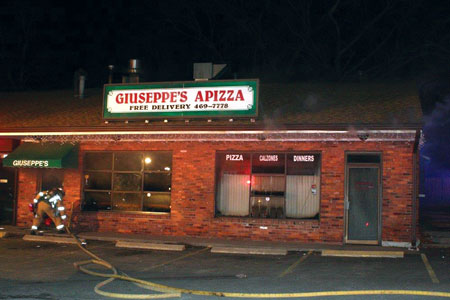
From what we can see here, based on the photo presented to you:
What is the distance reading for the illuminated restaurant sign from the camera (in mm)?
15363

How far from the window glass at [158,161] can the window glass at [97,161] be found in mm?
1297

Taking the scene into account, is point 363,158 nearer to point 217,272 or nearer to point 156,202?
point 217,272

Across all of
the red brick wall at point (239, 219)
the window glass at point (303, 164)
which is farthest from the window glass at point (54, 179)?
the window glass at point (303, 164)

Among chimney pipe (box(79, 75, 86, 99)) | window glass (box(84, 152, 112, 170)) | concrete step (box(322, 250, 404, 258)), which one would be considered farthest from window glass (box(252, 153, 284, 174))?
chimney pipe (box(79, 75, 86, 99))

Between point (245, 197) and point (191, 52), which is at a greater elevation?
point (191, 52)

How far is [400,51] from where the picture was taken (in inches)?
1208

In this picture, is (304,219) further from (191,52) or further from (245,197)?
(191,52)

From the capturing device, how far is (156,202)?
17.0 meters

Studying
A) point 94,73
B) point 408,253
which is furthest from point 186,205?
point 94,73

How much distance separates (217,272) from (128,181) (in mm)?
6932

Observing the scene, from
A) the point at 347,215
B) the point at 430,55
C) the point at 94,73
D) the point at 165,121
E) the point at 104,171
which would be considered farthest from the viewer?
the point at 94,73

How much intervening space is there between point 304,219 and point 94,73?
3106 cm

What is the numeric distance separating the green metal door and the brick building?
27 millimetres

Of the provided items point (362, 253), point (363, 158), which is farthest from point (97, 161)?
point (362, 253)
